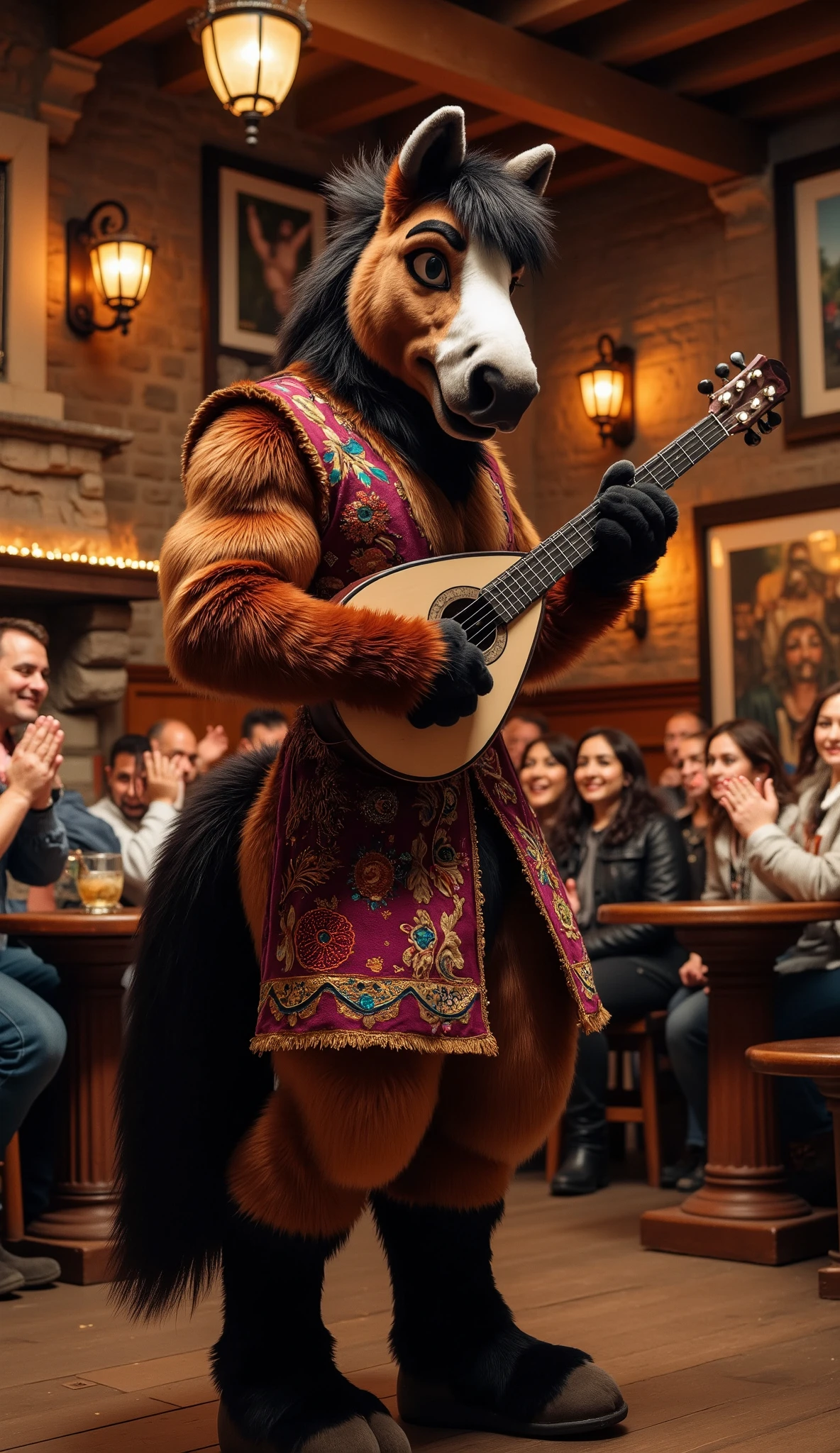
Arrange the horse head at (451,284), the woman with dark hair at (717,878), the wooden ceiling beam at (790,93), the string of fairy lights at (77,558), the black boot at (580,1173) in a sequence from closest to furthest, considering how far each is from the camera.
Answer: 1. the horse head at (451,284)
2. the woman with dark hair at (717,878)
3. the black boot at (580,1173)
4. the string of fairy lights at (77,558)
5. the wooden ceiling beam at (790,93)

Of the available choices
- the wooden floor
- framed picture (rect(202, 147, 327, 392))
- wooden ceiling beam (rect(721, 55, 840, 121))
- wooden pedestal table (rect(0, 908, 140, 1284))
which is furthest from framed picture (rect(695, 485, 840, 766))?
wooden pedestal table (rect(0, 908, 140, 1284))

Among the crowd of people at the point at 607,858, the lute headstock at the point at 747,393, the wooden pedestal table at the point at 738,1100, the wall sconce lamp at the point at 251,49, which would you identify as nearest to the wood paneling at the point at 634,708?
the crowd of people at the point at 607,858

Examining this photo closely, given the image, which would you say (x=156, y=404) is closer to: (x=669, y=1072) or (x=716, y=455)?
(x=716, y=455)

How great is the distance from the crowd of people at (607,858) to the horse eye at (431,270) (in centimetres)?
69

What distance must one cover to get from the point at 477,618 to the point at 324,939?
42 centimetres

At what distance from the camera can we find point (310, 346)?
6.57 feet

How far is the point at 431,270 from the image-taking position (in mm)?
1878

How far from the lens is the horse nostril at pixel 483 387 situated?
70.6 inches

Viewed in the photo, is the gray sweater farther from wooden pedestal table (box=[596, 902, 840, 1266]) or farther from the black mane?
the black mane

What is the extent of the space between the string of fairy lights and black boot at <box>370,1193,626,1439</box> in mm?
4388

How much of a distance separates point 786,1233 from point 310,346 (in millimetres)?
2135

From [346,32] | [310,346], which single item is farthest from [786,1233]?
[346,32]

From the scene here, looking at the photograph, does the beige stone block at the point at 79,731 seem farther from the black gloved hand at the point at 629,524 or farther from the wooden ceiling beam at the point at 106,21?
the black gloved hand at the point at 629,524

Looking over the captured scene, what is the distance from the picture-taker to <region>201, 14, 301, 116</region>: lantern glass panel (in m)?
4.86
